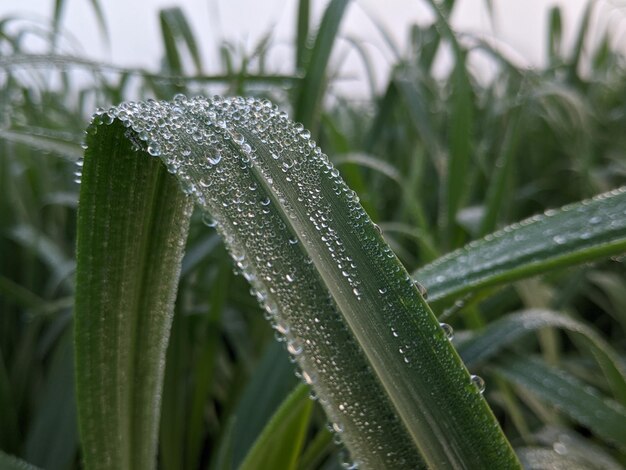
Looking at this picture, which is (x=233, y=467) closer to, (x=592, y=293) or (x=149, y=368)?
(x=149, y=368)

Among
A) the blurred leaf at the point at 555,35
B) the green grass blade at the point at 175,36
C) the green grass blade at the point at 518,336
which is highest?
the blurred leaf at the point at 555,35

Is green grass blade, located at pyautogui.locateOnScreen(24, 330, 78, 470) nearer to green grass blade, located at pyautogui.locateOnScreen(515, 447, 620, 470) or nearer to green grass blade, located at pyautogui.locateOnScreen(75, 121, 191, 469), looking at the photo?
green grass blade, located at pyautogui.locateOnScreen(75, 121, 191, 469)

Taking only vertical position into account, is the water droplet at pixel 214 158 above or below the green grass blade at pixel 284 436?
above

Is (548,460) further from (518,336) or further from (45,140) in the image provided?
(45,140)

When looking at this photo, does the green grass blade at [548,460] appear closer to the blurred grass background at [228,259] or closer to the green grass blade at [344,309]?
the blurred grass background at [228,259]

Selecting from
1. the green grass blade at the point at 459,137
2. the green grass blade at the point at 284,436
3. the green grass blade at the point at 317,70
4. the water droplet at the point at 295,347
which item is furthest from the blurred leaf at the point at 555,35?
the water droplet at the point at 295,347

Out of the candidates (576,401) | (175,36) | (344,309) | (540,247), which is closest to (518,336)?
(576,401)
